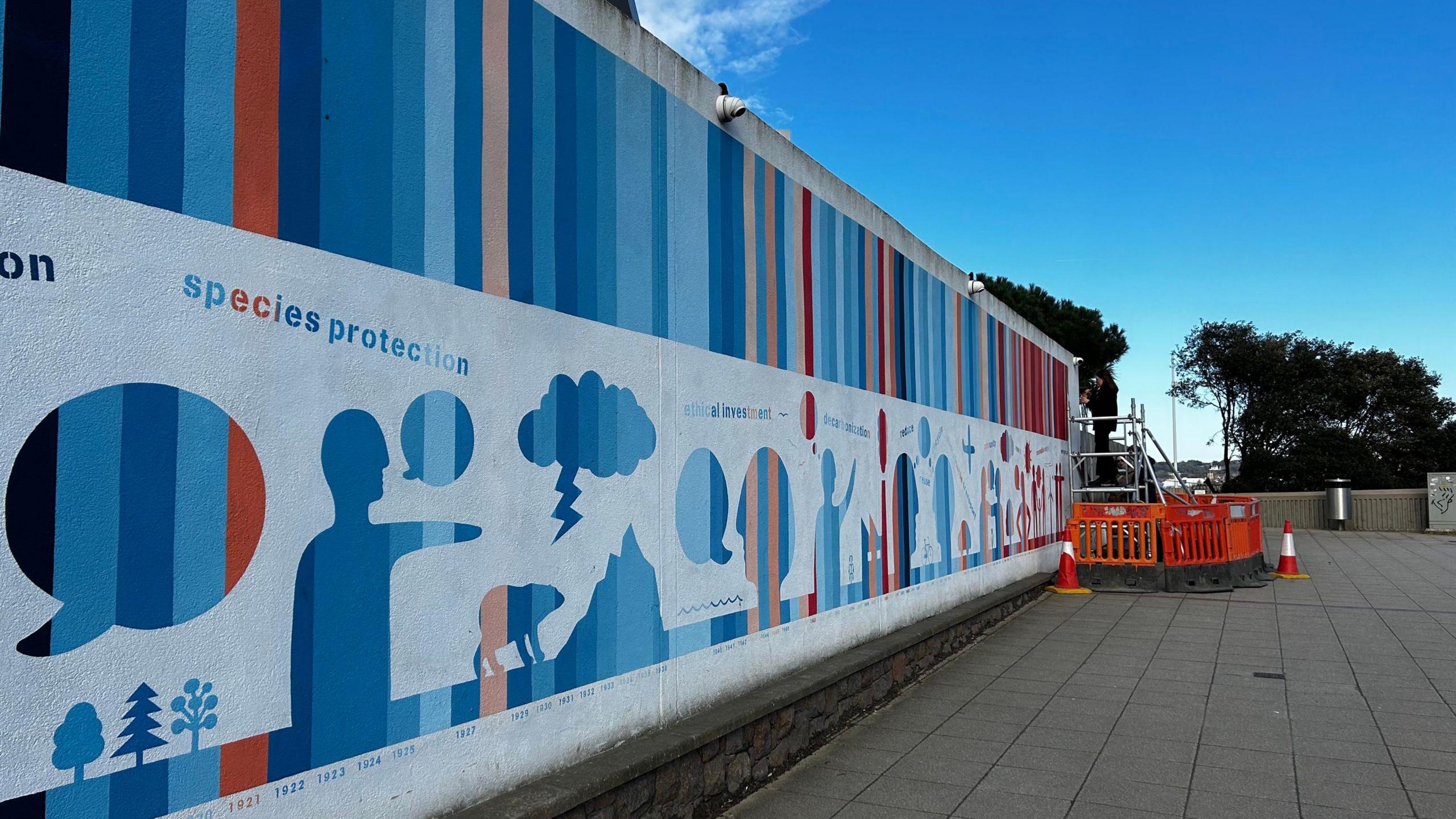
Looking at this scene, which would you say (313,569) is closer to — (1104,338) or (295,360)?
(295,360)

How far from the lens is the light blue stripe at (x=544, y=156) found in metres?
3.87

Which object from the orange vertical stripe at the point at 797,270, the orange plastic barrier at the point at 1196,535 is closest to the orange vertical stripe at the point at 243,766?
the orange vertical stripe at the point at 797,270

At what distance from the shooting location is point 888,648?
6.71 metres

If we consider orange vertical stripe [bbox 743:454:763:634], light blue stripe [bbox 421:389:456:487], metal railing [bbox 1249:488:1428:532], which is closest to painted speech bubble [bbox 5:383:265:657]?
light blue stripe [bbox 421:389:456:487]

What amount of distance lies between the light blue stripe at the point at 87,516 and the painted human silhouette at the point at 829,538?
4.48 m

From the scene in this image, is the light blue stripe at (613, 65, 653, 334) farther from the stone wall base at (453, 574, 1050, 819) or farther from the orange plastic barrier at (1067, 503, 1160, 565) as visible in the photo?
the orange plastic barrier at (1067, 503, 1160, 565)

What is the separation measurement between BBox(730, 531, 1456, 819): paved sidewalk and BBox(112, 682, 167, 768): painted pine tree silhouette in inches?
113

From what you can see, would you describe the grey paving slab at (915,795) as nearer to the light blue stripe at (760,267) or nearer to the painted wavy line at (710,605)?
the painted wavy line at (710,605)

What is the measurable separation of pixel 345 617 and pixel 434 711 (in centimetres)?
54

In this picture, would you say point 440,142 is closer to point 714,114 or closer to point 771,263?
point 714,114

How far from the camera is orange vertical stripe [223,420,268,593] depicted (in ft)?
8.60

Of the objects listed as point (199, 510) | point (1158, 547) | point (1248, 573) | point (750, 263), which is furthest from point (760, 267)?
point (1248, 573)

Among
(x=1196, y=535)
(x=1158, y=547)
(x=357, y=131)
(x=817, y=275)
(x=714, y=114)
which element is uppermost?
(x=714, y=114)

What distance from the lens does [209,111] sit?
2.61 meters
